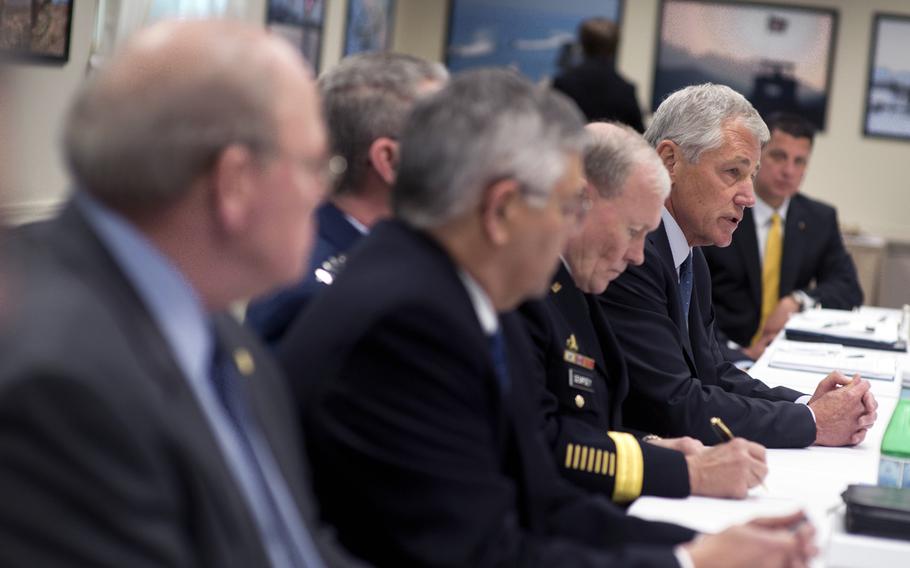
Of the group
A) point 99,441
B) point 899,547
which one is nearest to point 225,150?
point 99,441

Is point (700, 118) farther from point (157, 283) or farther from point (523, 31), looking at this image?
point (523, 31)

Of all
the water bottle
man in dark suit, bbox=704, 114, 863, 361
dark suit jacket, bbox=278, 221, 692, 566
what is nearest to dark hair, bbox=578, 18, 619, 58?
man in dark suit, bbox=704, 114, 863, 361

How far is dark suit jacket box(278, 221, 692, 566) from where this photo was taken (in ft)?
5.14

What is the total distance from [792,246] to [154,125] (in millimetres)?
4991

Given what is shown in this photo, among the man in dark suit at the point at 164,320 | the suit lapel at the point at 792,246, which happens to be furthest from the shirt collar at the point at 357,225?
the suit lapel at the point at 792,246

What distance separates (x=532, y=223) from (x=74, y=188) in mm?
658

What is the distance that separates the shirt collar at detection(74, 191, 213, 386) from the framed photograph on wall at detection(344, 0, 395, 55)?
623 cm

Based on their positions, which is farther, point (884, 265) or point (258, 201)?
point (884, 265)

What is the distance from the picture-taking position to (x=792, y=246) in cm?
588

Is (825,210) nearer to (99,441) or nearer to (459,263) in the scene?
(459,263)

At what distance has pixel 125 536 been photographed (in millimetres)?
1093

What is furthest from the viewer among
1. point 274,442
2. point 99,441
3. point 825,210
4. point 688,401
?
point 825,210

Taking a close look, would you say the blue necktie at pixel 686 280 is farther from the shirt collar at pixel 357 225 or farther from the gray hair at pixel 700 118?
the shirt collar at pixel 357 225

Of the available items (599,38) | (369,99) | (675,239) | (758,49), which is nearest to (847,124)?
(758,49)
